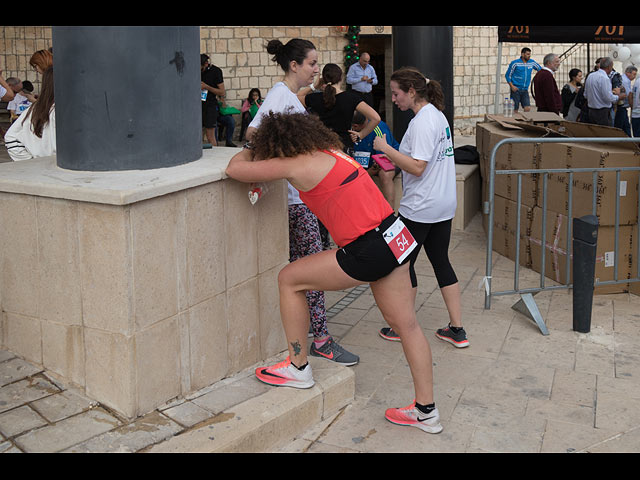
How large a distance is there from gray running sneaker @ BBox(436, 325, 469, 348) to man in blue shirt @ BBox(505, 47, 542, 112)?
12.1 metres

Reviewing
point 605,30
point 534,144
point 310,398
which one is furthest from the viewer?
point 605,30

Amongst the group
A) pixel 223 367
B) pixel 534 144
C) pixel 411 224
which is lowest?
pixel 223 367

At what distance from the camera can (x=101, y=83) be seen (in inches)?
141

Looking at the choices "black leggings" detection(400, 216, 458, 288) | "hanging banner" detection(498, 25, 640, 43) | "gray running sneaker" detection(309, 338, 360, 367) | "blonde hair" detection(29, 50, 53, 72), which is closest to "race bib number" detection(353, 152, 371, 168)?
"black leggings" detection(400, 216, 458, 288)

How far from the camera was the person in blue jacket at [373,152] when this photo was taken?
23.6 ft

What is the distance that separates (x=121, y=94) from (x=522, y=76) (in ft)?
47.5

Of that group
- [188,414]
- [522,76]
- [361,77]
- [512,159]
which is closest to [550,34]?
[522,76]

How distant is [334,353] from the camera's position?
4.80m

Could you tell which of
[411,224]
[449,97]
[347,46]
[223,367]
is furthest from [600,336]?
[347,46]

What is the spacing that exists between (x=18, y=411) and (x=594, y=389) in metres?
3.03

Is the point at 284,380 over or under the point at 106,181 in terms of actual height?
under

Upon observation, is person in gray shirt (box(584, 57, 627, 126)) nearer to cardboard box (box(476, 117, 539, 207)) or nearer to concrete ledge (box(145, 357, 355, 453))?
cardboard box (box(476, 117, 539, 207))

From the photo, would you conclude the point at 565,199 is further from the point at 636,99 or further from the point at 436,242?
the point at 636,99

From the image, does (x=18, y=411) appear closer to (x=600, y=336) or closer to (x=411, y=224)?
(x=411, y=224)
